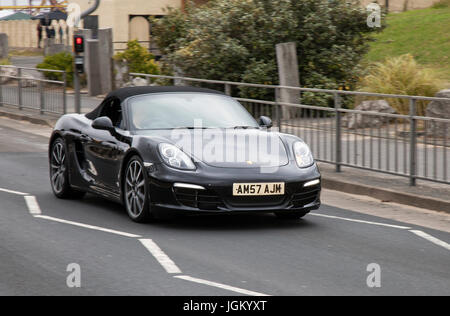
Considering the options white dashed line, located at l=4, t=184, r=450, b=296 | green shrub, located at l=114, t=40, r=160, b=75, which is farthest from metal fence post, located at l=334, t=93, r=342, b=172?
green shrub, located at l=114, t=40, r=160, b=75

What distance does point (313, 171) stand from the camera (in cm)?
958

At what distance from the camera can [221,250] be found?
8219 millimetres

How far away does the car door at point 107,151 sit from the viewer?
32.7 feet

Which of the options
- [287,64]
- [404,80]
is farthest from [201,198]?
[287,64]

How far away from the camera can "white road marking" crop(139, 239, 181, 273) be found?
7.45m

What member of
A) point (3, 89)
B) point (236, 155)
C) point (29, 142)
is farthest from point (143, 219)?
point (3, 89)

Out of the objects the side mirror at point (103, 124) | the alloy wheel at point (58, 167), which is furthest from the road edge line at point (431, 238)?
the alloy wheel at point (58, 167)

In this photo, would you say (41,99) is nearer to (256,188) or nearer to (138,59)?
(138,59)

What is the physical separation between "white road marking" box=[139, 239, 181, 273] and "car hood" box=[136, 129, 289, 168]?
1094 mm

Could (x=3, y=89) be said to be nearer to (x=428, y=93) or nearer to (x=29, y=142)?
(x=29, y=142)

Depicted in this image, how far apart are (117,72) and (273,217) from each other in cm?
1864

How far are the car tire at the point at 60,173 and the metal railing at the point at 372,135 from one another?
3.76 metres

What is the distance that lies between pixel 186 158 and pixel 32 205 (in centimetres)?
245

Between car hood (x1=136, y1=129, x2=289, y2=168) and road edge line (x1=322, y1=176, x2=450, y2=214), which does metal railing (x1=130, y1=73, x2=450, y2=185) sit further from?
car hood (x1=136, y1=129, x2=289, y2=168)
